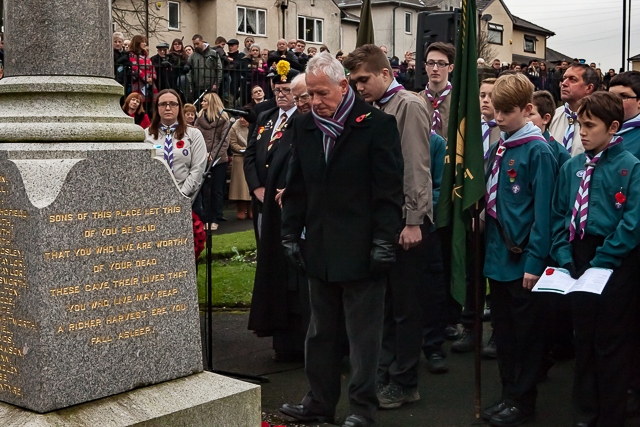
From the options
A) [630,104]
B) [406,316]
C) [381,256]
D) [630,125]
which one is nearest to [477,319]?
[406,316]

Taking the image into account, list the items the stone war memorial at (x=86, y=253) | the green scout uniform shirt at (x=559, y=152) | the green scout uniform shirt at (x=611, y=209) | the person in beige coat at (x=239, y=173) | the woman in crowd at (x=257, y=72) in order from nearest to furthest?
the stone war memorial at (x=86, y=253) → the green scout uniform shirt at (x=611, y=209) → the green scout uniform shirt at (x=559, y=152) → the person in beige coat at (x=239, y=173) → the woman in crowd at (x=257, y=72)

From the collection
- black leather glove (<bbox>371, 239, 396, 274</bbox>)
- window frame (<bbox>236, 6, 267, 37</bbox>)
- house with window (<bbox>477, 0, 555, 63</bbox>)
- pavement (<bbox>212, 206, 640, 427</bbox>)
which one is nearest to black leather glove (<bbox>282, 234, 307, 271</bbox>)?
black leather glove (<bbox>371, 239, 396, 274</bbox>)

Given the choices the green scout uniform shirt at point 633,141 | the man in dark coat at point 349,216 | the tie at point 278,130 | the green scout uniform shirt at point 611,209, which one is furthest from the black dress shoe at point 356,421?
the tie at point 278,130

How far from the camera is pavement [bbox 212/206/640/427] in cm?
598

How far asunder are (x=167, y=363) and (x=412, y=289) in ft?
6.93

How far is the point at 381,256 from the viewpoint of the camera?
5348mm

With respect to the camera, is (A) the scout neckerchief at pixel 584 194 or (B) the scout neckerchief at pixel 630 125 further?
(B) the scout neckerchief at pixel 630 125

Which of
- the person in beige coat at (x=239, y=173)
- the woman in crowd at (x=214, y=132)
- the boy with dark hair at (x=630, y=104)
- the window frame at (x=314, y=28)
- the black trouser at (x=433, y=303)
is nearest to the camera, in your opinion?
the boy with dark hair at (x=630, y=104)

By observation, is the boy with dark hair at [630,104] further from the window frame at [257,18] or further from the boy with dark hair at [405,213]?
Answer: the window frame at [257,18]

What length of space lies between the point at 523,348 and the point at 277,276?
7.26 feet

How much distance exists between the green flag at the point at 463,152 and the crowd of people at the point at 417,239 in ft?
0.51

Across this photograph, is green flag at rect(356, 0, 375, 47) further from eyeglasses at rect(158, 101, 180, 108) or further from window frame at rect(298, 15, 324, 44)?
window frame at rect(298, 15, 324, 44)

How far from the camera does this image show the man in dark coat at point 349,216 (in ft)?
17.8

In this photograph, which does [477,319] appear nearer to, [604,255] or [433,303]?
[604,255]
